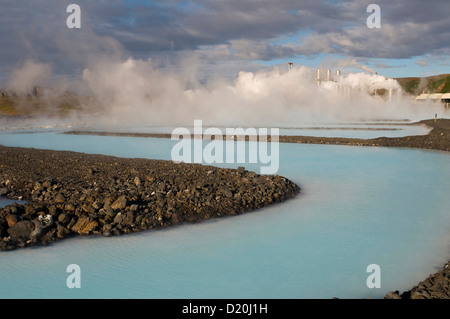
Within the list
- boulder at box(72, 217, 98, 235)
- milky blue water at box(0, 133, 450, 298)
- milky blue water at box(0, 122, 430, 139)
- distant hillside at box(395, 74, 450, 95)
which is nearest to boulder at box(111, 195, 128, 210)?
boulder at box(72, 217, 98, 235)

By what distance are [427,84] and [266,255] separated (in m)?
143

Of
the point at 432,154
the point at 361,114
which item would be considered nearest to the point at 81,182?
the point at 432,154

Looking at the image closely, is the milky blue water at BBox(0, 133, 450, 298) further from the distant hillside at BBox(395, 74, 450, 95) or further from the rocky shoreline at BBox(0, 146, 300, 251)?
the distant hillside at BBox(395, 74, 450, 95)

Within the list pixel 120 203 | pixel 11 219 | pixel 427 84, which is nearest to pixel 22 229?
pixel 11 219

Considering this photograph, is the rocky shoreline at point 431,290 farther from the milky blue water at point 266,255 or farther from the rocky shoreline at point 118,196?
the rocky shoreline at point 118,196

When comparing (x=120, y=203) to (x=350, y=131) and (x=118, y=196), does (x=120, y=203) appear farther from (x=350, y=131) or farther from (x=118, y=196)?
(x=350, y=131)

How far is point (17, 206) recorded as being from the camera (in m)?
8.76

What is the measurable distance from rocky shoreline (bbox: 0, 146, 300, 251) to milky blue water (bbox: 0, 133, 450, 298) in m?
0.39

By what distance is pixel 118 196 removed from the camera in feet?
32.6

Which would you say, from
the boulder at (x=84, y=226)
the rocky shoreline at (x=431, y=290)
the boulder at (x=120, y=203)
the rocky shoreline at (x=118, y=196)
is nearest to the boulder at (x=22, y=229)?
the rocky shoreline at (x=118, y=196)

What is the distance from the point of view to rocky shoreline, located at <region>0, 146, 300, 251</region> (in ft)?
27.3

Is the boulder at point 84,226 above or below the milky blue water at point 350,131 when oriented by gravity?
below

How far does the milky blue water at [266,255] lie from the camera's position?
6.14 meters

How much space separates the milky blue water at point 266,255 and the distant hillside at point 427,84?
121m
